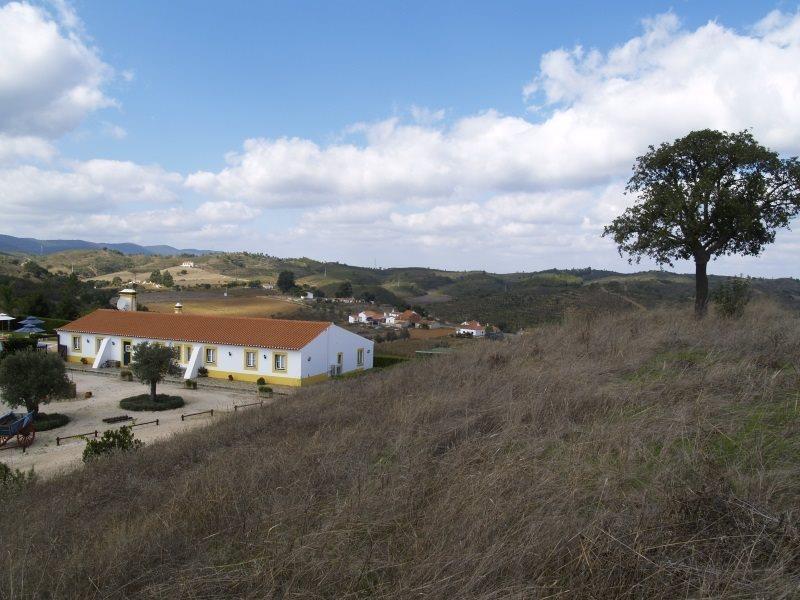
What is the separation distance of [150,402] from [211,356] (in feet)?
22.4

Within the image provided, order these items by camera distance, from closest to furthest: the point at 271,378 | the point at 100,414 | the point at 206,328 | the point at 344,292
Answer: the point at 100,414, the point at 271,378, the point at 206,328, the point at 344,292

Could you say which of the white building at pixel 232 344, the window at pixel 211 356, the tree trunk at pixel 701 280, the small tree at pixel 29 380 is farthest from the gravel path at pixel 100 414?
the tree trunk at pixel 701 280

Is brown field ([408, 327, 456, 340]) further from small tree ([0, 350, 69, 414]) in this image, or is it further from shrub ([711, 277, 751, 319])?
shrub ([711, 277, 751, 319])

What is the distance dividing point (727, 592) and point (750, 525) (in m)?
0.64

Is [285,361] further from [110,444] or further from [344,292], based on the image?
[344,292]

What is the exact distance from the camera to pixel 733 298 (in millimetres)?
13797

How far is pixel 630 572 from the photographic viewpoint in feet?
8.85

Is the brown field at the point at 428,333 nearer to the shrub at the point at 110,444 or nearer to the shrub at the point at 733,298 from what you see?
the shrub at the point at 733,298

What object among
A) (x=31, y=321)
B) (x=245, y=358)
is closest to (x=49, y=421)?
(x=245, y=358)


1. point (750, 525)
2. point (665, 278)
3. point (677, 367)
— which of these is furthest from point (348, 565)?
point (665, 278)

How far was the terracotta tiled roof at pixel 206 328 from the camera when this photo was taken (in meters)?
27.6

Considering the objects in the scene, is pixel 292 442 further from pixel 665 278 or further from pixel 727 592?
pixel 665 278

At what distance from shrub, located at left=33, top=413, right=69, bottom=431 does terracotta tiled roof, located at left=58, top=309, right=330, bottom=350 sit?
951cm

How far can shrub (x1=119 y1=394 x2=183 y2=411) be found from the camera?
21.3 m
